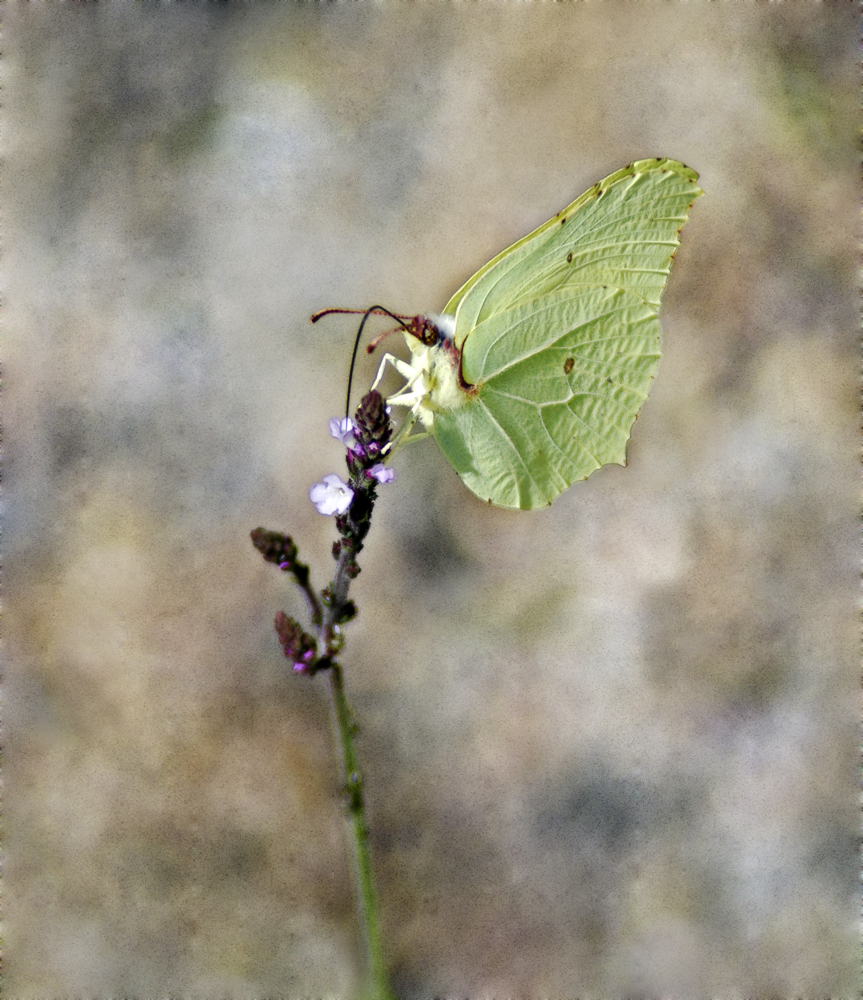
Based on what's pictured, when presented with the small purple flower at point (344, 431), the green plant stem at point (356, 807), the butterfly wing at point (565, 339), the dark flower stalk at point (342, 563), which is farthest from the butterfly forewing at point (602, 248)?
the green plant stem at point (356, 807)

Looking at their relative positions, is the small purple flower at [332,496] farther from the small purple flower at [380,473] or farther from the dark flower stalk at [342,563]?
the small purple flower at [380,473]

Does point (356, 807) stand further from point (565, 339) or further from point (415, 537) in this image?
point (565, 339)

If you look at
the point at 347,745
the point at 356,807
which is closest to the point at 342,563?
the point at 347,745

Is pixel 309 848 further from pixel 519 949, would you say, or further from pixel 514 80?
pixel 514 80

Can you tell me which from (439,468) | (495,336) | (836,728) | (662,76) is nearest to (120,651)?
(439,468)

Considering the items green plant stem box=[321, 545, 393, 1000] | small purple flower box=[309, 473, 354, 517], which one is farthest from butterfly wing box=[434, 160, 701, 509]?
green plant stem box=[321, 545, 393, 1000]

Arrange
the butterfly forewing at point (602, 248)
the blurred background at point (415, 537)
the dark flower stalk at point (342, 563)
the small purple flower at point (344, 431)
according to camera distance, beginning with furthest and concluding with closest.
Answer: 1. the blurred background at point (415, 537)
2. the butterfly forewing at point (602, 248)
3. the small purple flower at point (344, 431)
4. the dark flower stalk at point (342, 563)

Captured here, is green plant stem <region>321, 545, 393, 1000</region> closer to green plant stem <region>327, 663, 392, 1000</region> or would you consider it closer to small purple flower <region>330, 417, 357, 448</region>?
green plant stem <region>327, 663, 392, 1000</region>

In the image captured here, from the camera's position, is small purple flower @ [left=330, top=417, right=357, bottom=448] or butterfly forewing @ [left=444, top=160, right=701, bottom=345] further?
butterfly forewing @ [left=444, top=160, right=701, bottom=345]
